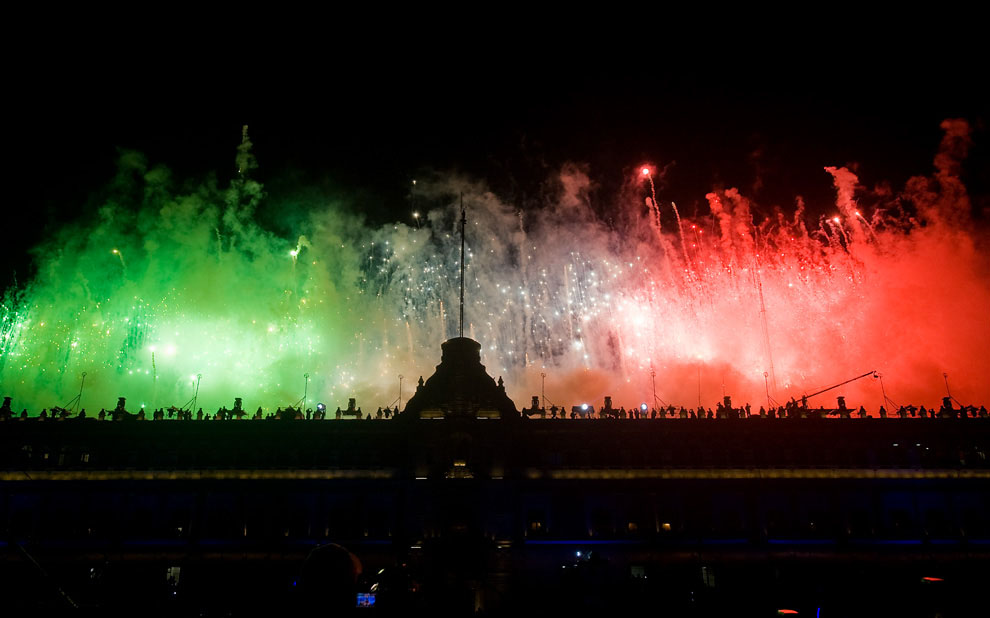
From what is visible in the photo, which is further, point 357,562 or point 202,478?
point 202,478

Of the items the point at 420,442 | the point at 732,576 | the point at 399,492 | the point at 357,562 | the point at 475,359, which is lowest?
the point at 732,576

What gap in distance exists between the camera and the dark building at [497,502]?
1512 inches

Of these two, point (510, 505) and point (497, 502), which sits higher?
point (497, 502)

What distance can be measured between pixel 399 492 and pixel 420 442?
3341 millimetres

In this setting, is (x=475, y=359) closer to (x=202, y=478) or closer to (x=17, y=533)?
(x=202, y=478)

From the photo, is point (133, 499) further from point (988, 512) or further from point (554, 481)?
point (988, 512)

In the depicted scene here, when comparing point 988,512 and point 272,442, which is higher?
point 272,442

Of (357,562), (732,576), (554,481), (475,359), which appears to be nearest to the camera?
(357,562)

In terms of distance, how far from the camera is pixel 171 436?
4234 cm

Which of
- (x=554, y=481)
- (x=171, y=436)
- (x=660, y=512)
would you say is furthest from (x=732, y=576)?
(x=171, y=436)

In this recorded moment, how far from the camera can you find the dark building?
3841 cm

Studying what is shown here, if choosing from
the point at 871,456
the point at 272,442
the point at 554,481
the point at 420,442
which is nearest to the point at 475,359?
the point at 420,442

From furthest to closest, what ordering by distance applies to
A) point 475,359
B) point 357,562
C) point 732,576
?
point 475,359 → point 732,576 → point 357,562

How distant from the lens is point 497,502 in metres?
40.1
